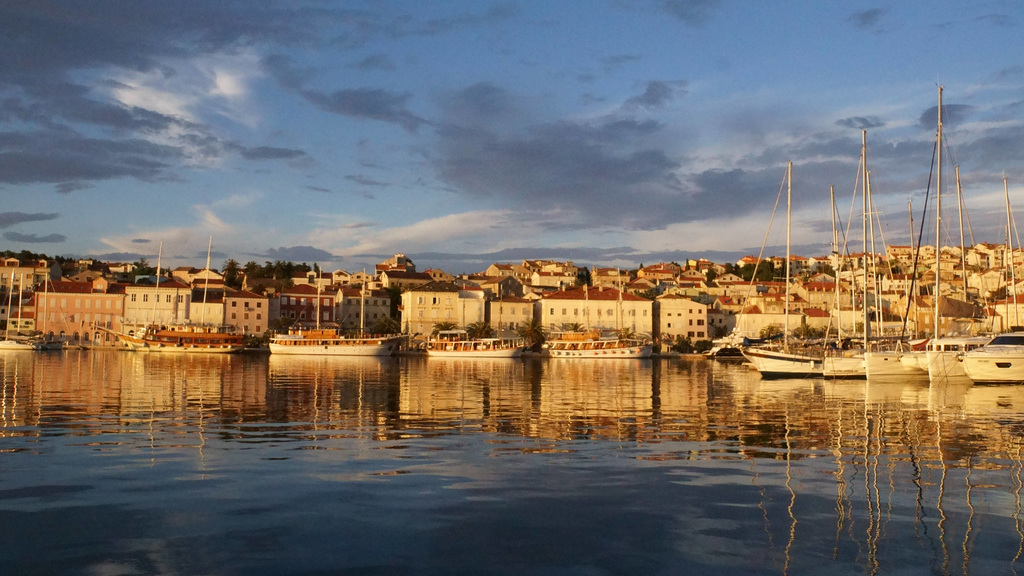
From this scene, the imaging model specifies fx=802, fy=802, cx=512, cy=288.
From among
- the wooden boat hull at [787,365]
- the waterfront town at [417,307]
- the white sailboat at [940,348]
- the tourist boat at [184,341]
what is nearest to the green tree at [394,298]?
the waterfront town at [417,307]

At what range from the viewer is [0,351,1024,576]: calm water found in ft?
28.1

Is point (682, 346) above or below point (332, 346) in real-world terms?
below

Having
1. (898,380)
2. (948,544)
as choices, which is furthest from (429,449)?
(898,380)

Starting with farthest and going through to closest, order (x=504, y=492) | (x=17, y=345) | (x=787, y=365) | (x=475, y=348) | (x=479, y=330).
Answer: (x=479, y=330), (x=475, y=348), (x=17, y=345), (x=787, y=365), (x=504, y=492)

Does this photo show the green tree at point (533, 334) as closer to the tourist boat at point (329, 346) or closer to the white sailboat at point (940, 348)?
the tourist boat at point (329, 346)

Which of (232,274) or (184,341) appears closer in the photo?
(184,341)

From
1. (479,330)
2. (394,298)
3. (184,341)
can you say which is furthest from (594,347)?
(394,298)

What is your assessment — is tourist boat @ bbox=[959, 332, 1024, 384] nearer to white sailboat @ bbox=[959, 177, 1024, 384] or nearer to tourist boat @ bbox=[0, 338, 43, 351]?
white sailboat @ bbox=[959, 177, 1024, 384]

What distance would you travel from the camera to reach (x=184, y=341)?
87812mm

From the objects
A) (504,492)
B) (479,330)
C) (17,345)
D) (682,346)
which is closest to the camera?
(504,492)

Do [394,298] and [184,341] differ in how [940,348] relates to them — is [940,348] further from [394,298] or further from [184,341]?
[394,298]

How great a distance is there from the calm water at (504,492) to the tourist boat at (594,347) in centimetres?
5904

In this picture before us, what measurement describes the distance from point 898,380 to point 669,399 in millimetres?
19006

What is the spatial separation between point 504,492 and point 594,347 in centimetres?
7385
